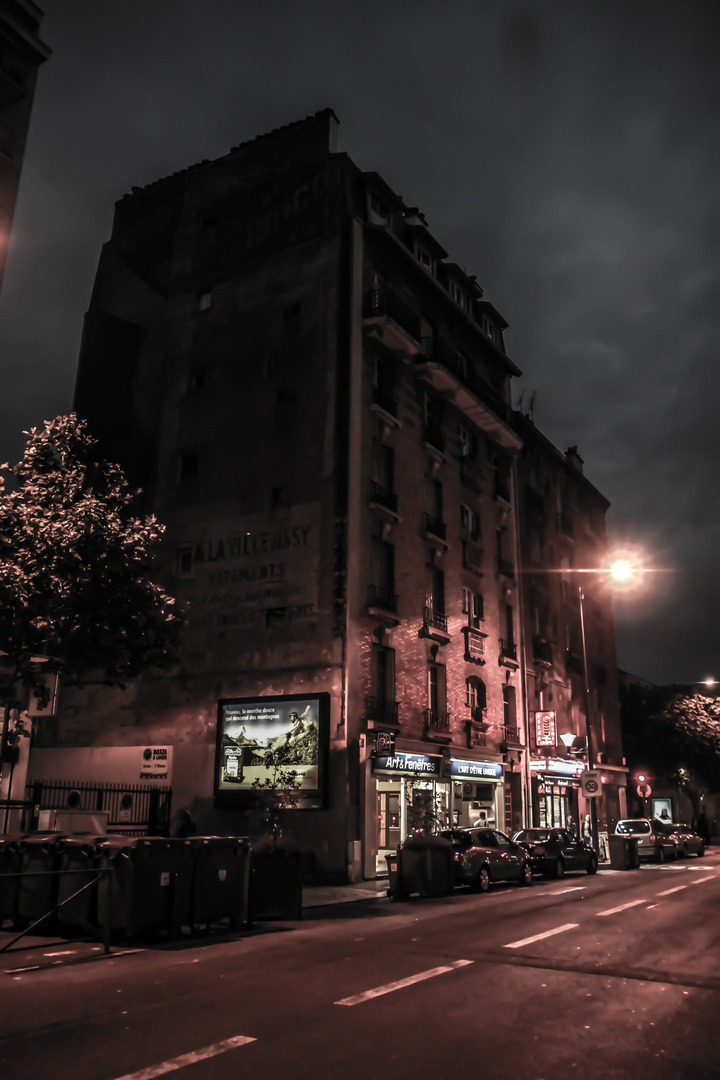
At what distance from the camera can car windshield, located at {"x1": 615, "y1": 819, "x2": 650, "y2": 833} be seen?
114 feet

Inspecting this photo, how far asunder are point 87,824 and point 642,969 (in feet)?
48.1

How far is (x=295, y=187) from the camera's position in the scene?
33.0 metres

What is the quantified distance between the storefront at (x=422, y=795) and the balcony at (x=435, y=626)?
437cm

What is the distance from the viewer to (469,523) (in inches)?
1464

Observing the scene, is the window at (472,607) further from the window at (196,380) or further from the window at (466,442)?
the window at (196,380)

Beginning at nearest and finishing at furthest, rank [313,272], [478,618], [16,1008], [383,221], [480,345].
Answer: [16,1008], [313,272], [383,221], [478,618], [480,345]

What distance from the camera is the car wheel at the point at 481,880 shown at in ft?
68.9

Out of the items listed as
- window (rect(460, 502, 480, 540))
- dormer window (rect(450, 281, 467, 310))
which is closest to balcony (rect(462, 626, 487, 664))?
window (rect(460, 502, 480, 540))

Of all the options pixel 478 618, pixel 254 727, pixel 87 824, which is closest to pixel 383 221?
pixel 478 618

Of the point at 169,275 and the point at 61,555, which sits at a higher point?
the point at 169,275

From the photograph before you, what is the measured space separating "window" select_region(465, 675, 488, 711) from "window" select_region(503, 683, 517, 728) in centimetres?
265

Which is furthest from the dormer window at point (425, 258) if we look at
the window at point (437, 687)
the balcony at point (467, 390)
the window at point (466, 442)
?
the window at point (437, 687)

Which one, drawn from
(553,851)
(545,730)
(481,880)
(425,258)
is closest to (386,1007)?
(481,880)

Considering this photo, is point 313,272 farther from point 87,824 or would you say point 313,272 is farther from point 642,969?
point 642,969
